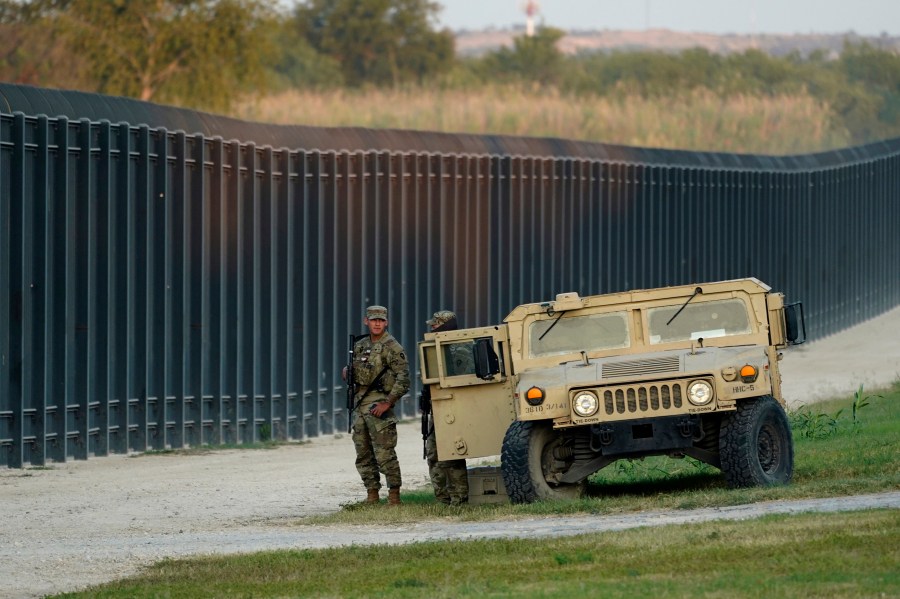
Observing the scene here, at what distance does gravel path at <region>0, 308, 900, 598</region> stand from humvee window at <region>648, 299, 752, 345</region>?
6.94ft

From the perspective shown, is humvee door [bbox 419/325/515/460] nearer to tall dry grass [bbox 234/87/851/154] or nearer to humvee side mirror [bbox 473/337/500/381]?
humvee side mirror [bbox 473/337/500/381]

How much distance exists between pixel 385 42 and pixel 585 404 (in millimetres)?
91338

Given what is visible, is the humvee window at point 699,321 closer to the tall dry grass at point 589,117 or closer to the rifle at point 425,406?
the rifle at point 425,406

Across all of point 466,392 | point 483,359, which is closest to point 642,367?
point 483,359

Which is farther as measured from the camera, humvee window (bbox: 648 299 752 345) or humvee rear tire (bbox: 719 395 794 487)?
humvee window (bbox: 648 299 752 345)

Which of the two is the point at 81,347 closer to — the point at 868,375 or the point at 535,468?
the point at 535,468

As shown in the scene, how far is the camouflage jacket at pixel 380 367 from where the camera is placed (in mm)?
16328

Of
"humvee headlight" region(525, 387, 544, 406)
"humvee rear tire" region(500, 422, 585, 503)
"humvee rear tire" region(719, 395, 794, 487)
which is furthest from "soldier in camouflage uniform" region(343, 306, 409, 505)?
"humvee rear tire" region(719, 395, 794, 487)

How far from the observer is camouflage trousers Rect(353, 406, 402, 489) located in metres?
16.4

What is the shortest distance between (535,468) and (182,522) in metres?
2.93

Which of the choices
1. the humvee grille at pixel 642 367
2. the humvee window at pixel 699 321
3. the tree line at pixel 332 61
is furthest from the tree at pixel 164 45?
the humvee grille at pixel 642 367

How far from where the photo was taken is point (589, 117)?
67000 millimetres

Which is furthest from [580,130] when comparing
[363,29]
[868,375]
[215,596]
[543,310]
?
[215,596]

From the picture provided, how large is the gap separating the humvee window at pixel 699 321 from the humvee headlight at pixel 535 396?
1395 millimetres
